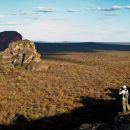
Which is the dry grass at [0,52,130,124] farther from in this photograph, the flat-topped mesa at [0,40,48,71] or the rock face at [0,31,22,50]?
the rock face at [0,31,22,50]

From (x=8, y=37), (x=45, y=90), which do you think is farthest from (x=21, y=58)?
(x=8, y=37)

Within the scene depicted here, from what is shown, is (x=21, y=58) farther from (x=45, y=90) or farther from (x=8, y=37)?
(x=8, y=37)

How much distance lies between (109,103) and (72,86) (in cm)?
1216

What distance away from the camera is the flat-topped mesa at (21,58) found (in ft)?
195

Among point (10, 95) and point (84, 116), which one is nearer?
point (84, 116)

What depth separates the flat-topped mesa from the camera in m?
59.5

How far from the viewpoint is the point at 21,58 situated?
60406mm

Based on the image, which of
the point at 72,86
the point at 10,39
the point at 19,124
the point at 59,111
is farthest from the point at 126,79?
the point at 10,39

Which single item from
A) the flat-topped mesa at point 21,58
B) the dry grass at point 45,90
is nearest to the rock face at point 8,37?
the flat-topped mesa at point 21,58

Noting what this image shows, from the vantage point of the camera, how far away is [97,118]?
29188 mm

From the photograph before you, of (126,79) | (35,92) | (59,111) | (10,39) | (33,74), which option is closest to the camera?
(59,111)

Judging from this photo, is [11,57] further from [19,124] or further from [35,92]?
[19,124]

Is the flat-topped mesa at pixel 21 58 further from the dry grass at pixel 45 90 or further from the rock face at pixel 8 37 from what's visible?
the rock face at pixel 8 37

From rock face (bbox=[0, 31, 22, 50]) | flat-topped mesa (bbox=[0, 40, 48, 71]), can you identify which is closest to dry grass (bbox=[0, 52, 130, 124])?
flat-topped mesa (bbox=[0, 40, 48, 71])
